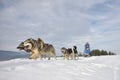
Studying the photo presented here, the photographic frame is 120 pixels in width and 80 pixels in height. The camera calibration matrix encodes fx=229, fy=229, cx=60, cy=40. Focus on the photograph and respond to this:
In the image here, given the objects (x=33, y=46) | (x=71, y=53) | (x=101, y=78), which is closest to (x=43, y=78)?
(x=101, y=78)

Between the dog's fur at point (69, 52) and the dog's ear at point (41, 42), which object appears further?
A: the dog's fur at point (69, 52)

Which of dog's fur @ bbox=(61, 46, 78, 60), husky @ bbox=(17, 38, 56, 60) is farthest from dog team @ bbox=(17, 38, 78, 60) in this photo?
dog's fur @ bbox=(61, 46, 78, 60)

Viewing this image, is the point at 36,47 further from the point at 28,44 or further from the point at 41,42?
the point at 41,42

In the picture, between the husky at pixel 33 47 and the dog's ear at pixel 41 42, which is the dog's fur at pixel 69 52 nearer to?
the husky at pixel 33 47

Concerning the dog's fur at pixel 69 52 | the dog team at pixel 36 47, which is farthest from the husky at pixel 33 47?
the dog's fur at pixel 69 52

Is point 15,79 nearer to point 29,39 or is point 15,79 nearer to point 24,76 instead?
point 24,76

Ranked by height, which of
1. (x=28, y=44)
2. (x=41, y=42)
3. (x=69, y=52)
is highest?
(x=41, y=42)

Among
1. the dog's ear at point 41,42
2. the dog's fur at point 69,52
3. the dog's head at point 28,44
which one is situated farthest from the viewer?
the dog's fur at point 69,52

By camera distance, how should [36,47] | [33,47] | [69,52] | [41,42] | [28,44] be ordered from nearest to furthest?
[28,44]
[33,47]
[36,47]
[41,42]
[69,52]

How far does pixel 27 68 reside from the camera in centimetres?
651

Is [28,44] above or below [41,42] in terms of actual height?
below

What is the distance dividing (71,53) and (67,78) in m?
12.0

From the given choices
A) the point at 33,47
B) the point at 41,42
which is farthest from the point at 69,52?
the point at 33,47

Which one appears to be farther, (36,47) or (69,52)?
(69,52)
